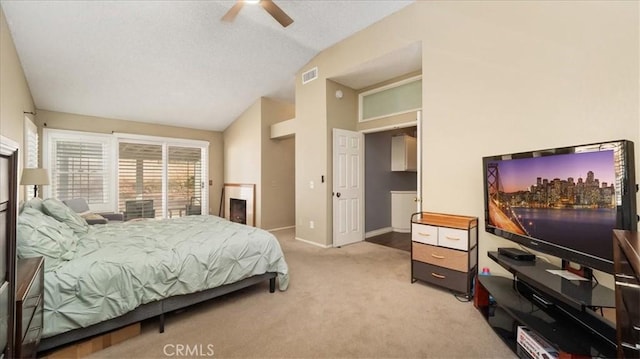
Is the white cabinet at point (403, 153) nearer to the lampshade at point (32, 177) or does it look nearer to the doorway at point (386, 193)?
the doorway at point (386, 193)

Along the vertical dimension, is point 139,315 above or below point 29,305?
below

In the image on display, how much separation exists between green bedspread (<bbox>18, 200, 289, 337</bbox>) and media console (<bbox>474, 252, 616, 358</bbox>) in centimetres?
189

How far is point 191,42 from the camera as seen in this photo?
12.6 ft

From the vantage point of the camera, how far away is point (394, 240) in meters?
4.91

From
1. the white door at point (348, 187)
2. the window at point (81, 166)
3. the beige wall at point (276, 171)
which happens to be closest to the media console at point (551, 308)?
the white door at point (348, 187)

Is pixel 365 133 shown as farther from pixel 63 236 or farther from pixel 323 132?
pixel 63 236

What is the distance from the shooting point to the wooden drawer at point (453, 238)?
256 cm

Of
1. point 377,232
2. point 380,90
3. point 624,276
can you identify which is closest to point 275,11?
point 380,90

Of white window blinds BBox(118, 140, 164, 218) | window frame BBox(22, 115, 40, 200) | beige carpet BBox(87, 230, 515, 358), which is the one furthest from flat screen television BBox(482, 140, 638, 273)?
white window blinds BBox(118, 140, 164, 218)

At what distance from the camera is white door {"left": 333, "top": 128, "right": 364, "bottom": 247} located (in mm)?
4469

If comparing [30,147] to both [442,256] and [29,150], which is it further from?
[442,256]

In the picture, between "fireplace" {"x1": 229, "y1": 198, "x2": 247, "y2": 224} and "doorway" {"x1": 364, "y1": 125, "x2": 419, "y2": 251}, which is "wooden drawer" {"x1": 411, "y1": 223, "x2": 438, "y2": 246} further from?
"fireplace" {"x1": 229, "y1": 198, "x2": 247, "y2": 224}

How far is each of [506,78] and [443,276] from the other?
6.71 ft

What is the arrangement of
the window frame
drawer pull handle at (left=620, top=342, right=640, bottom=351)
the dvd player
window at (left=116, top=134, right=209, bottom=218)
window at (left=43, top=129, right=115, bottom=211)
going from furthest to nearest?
window at (left=116, top=134, right=209, bottom=218) → window at (left=43, top=129, right=115, bottom=211) → the window frame → the dvd player → drawer pull handle at (left=620, top=342, right=640, bottom=351)
